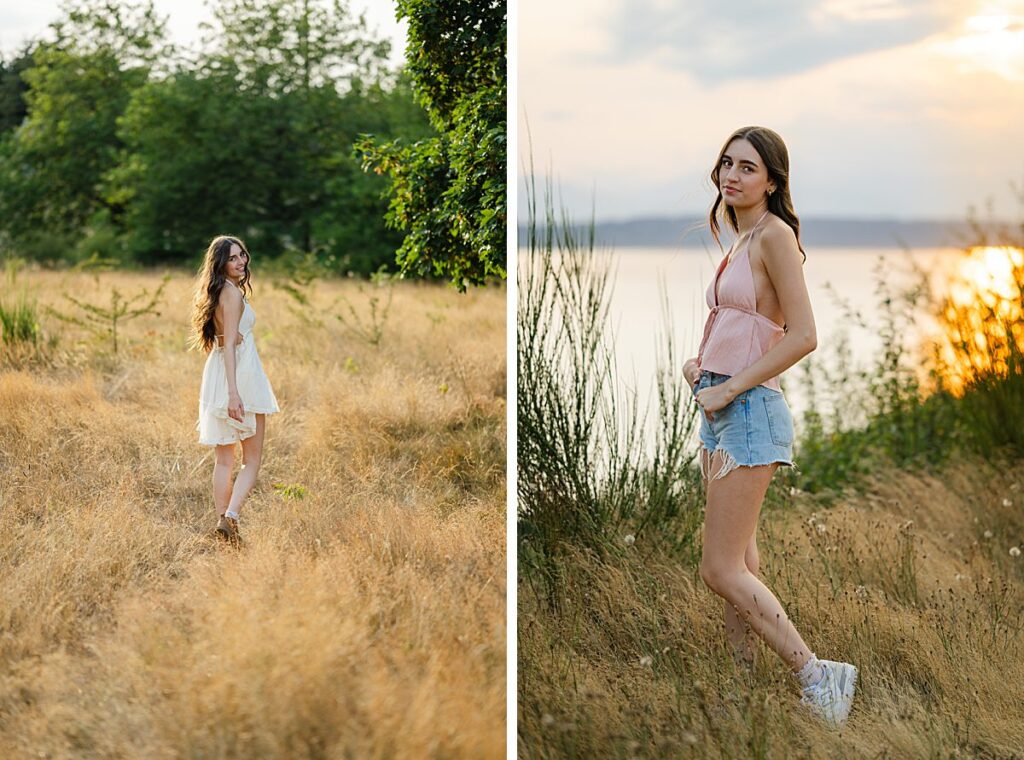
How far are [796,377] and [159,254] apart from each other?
10.4 meters

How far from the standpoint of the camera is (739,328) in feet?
8.37

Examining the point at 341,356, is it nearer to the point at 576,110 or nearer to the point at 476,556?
the point at 576,110

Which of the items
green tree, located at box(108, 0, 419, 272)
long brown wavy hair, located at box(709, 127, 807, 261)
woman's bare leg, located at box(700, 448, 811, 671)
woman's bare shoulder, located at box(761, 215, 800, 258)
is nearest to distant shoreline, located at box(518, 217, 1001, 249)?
long brown wavy hair, located at box(709, 127, 807, 261)

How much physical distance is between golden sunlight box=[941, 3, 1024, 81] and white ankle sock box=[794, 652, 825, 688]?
3731 millimetres

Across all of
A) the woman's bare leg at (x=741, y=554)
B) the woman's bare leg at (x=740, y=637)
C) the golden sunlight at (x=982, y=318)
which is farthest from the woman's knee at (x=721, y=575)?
the golden sunlight at (x=982, y=318)

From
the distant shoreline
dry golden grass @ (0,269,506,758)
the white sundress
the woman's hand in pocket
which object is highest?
the distant shoreline

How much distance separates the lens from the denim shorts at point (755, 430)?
2.52m

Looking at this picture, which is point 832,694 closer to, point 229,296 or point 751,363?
point 751,363

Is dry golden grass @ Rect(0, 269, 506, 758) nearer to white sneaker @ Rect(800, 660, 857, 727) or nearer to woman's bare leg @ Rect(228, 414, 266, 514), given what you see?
woman's bare leg @ Rect(228, 414, 266, 514)

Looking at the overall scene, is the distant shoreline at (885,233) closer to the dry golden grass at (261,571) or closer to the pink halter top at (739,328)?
the dry golden grass at (261,571)

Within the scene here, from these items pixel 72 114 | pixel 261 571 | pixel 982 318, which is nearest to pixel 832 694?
pixel 261 571

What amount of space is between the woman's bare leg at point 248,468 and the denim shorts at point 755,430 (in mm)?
1789

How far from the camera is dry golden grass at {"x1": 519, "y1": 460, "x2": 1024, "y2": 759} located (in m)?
2.60

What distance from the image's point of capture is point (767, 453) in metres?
2.52
